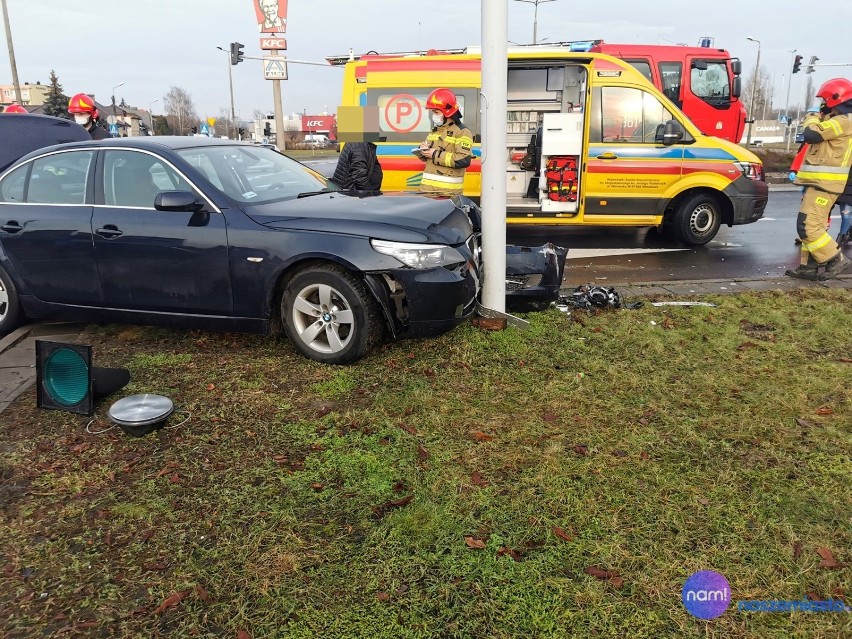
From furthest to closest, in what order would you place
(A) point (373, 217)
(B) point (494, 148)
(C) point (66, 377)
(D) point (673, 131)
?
(D) point (673, 131) < (B) point (494, 148) < (A) point (373, 217) < (C) point (66, 377)

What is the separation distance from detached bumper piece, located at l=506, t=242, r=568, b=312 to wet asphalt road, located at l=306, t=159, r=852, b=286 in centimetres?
139

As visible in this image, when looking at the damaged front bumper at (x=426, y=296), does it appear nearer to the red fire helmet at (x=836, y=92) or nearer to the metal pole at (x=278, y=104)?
the red fire helmet at (x=836, y=92)

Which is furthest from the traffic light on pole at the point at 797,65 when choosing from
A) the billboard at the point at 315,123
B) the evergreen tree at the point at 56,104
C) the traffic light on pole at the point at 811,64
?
the billboard at the point at 315,123

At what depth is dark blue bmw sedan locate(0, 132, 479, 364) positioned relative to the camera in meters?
4.51

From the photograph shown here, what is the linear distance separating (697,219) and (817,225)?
2.08 metres

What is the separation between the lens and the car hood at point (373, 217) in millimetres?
4512

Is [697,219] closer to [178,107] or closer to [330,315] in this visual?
[330,315]

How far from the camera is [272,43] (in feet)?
53.9

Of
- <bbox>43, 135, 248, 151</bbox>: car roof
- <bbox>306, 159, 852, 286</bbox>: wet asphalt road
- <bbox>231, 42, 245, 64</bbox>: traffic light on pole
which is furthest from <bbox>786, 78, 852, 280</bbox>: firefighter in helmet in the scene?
<bbox>231, 42, 245, 64</bbox>: traffic light on pole

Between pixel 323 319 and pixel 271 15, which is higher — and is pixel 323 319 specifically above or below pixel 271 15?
below

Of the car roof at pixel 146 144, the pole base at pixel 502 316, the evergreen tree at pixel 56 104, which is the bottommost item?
the pole base at pixel 502 316

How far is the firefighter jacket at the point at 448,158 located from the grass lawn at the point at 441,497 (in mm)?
2912

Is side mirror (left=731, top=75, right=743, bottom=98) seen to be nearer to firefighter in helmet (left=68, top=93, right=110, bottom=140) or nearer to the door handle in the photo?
firefighter in helmet (left=68, top=93, right=110, bottom=140)

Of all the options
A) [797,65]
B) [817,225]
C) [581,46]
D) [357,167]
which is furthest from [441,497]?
[797,65]
